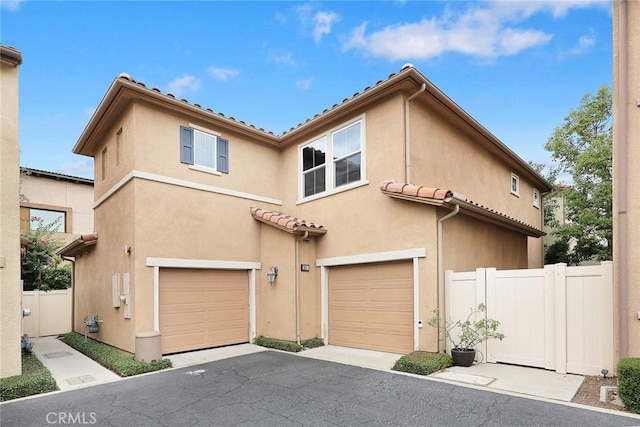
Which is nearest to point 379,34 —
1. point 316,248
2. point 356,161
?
point 356,161

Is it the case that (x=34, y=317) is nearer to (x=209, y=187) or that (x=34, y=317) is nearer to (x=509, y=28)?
(x=209, y=187)

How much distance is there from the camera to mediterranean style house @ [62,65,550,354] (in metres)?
9.66

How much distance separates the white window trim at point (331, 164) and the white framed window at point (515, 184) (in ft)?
29.3

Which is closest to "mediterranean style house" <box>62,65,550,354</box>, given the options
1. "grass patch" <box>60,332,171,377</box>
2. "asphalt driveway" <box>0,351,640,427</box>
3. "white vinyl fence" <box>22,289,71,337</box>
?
"grass patch" <box>60,332,171,377</box>

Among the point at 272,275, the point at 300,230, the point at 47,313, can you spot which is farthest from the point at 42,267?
the point at 300,230

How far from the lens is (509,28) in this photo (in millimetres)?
11516

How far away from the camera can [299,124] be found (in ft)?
40.5

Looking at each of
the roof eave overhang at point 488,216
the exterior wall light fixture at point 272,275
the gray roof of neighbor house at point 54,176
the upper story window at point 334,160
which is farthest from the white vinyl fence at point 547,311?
the gray roof of neighbor house at point 54,176

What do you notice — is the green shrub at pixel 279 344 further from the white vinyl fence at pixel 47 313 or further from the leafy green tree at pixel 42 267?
the leafy green tree at pixel 42 267

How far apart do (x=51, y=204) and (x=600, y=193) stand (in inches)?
1107

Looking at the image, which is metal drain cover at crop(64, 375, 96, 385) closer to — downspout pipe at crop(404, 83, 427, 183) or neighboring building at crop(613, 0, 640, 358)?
downspout pipe at crop(404, 83, 427, 183)

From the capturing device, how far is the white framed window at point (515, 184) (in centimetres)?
1652

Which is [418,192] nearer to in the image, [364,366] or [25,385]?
[364,366]

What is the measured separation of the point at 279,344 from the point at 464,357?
5.12 metres
